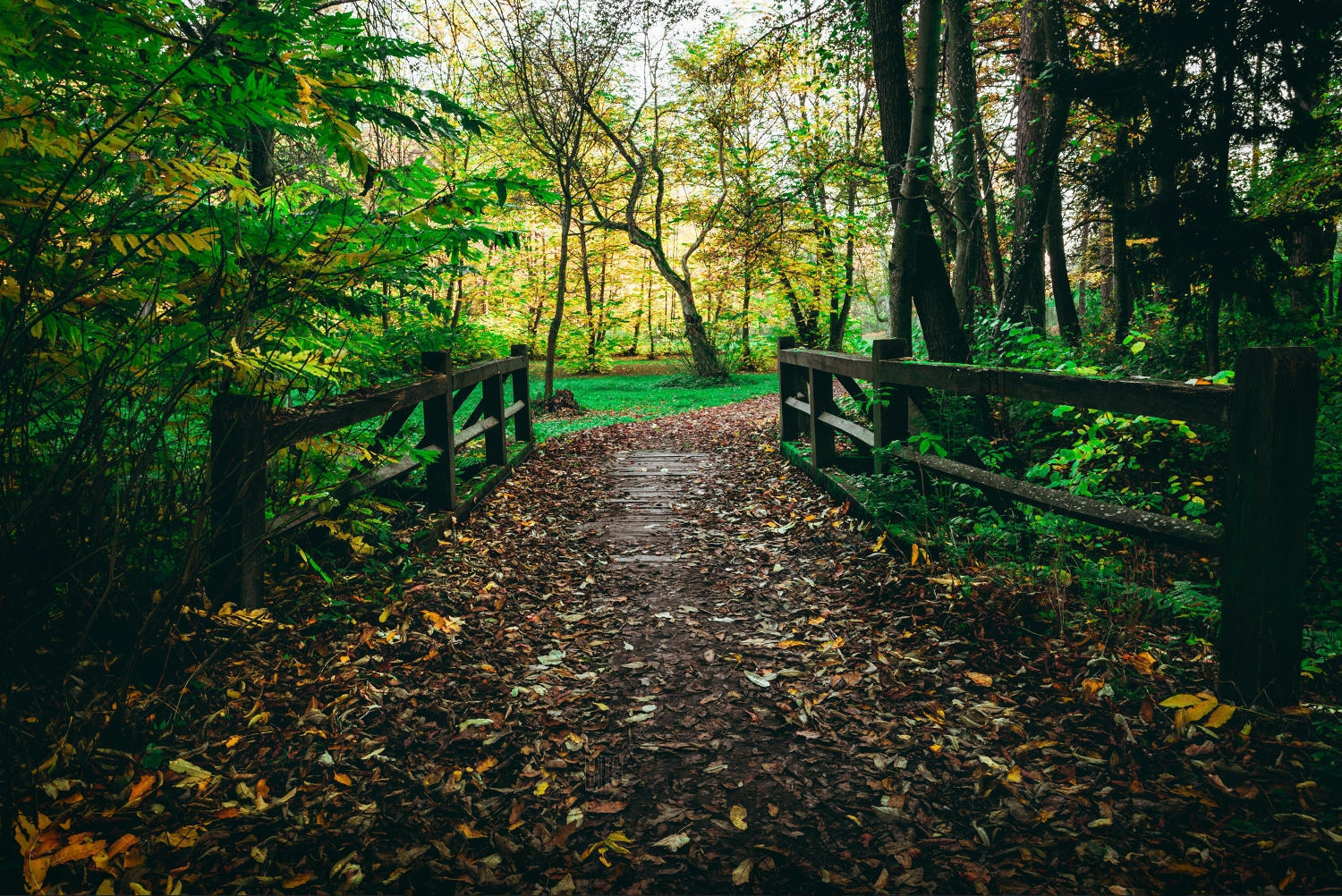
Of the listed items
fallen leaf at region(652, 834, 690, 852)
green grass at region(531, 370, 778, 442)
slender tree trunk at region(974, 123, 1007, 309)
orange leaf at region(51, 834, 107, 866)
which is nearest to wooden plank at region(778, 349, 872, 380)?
fallen leaf at region(652, 834, 690, 852)

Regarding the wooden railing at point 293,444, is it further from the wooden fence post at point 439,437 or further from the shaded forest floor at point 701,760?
the shaded forest floor at point 701,760

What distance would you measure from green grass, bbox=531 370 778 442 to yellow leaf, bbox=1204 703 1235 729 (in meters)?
9.64

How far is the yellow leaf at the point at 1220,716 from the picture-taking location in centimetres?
266

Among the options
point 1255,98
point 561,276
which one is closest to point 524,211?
point 561,276

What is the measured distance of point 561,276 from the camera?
14742 millimetres

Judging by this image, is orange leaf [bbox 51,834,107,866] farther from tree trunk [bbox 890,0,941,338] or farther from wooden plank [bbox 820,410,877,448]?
tree trunk [bbox 890,0,941,338]

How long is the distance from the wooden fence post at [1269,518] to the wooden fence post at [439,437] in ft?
16.6

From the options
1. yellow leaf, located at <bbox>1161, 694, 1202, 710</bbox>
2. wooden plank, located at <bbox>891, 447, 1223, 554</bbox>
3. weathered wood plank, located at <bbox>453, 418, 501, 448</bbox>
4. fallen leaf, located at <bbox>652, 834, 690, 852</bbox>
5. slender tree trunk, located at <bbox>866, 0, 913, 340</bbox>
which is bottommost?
fallen leaf, located at <bbox>652, 834, 690, 852</bbox>

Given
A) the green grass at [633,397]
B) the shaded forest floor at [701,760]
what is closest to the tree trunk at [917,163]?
the shaded forest floor at [701,760]

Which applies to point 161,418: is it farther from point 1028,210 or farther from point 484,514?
point 1028,210

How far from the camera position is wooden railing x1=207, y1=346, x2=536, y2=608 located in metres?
3.18

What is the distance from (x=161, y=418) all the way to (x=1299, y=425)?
4.19 m

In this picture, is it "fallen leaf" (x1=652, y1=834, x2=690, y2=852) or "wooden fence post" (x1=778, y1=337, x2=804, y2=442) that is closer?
"fallen leaf" (x1=652, y1=834, x2=690, y2=852)

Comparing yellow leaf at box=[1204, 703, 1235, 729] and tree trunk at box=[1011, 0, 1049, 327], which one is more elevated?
tree trunk at box=[1011, 0, 1049, 327]
